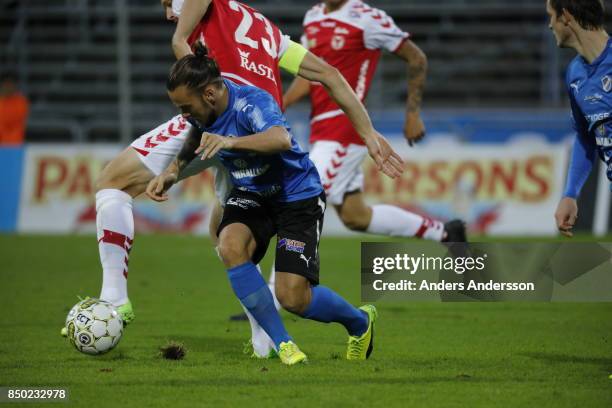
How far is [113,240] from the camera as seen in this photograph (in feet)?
20.2

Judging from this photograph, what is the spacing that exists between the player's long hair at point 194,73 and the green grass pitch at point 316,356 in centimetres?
154


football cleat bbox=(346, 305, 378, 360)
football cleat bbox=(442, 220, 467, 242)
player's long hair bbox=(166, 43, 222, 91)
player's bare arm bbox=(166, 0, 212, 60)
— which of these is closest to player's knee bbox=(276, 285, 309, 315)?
football cleat bbox=(346, 305, 378, 360)

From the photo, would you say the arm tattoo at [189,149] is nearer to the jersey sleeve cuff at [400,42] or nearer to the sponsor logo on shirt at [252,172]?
the sponsor logo on shirt at [252,172]

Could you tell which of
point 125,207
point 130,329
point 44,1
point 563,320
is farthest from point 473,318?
point 44,1

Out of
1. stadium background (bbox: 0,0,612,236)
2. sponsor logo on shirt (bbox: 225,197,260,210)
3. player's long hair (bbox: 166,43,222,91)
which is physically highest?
player's long hair (bbox: 166,43,222,91)

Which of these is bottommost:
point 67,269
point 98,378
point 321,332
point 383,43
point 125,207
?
point 67,269

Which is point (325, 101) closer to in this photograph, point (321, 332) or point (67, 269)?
point (321, 332)

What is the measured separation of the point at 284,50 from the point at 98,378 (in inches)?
94.5

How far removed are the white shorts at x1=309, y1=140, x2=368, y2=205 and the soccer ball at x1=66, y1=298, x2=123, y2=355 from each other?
3.19m

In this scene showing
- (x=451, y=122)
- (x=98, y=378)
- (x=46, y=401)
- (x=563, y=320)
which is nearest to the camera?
(x=46, y=401)

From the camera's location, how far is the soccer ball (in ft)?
18.7

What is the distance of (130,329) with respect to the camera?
7.43m

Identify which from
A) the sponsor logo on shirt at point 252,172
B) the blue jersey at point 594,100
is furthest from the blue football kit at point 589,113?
the sponsor logo on shirt at point 252,172

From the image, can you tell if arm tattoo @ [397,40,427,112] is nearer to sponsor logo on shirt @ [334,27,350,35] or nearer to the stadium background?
sponsor logo on shirt @ [334,27,350,35]
